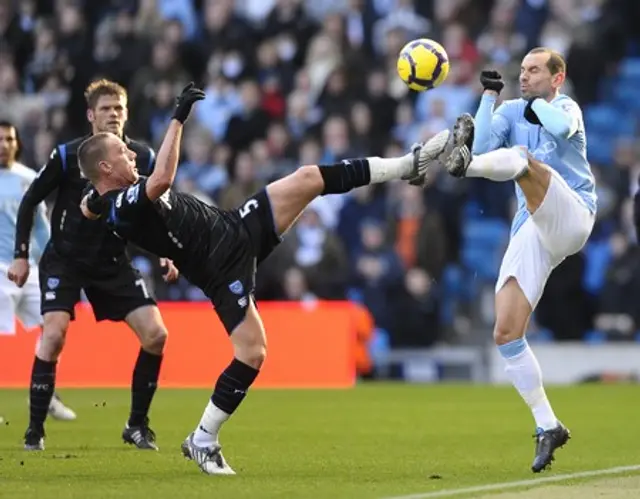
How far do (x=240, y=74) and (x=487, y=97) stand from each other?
546 inches

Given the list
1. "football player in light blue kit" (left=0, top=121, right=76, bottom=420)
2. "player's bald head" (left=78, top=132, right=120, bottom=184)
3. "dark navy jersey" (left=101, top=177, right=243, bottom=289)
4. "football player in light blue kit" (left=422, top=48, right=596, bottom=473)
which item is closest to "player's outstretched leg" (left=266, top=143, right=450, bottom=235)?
"football player in light blue kit" (left=422, top=48, right=596, bottom=473)

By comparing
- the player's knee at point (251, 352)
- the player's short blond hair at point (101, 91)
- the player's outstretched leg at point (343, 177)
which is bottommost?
the player's knee at point (251, 352)

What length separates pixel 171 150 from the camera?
935 cm

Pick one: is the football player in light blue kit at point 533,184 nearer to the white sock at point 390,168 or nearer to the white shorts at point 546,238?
the white shorts at point 546,238

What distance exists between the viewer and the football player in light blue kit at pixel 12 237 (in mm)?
13852

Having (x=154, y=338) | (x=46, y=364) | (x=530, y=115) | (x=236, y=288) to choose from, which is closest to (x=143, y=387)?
(x=154, y=338)

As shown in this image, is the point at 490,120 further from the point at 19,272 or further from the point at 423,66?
the point at 19,272

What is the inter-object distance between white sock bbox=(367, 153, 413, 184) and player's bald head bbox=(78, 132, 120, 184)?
1573 millimetres

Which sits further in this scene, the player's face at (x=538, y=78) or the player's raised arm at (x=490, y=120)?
the player's face at (x=538, y=78)

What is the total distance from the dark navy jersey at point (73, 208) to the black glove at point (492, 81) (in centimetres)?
276

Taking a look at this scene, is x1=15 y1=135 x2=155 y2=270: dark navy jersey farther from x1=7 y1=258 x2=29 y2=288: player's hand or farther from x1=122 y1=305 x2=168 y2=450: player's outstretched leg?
x1=122 y1=305 x2=168 y2=450: player's outstretched leg

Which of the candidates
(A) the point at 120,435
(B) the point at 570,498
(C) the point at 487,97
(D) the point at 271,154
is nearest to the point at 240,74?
(D) the point at 271,154

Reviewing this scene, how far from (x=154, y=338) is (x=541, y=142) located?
3199mm

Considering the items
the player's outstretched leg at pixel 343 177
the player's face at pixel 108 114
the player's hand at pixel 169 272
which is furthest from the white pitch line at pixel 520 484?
the player's face at pixel 108 114
